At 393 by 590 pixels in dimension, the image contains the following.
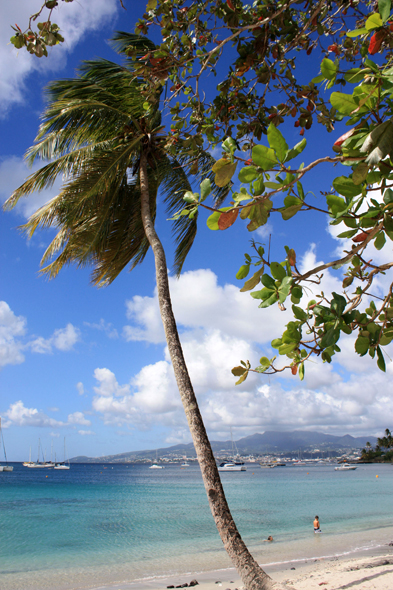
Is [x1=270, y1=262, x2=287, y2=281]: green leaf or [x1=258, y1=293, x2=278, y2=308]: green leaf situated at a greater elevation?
[x1=270, y1=262, x2=287, y2=281]: green leaf

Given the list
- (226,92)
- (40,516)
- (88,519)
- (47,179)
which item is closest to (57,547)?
(88,519)

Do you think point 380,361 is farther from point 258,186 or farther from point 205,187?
point 205,187

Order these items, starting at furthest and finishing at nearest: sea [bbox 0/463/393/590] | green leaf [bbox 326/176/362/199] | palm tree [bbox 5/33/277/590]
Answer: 1. sea [bbox 0/463/393/590]
2. palm tree [bbox 5/33/277/590]
3. green leaf [bbox 326/176/362/199]

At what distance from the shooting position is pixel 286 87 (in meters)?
3.48

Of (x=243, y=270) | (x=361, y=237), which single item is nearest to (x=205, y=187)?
(x=243, y=270)

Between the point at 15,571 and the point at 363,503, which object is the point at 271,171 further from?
the point at 363,503

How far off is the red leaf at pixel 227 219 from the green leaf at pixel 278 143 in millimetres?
227

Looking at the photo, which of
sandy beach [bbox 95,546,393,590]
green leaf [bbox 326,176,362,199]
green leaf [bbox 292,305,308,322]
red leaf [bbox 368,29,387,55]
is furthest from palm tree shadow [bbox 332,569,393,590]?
red leaf [bbox 368,29,387,55]

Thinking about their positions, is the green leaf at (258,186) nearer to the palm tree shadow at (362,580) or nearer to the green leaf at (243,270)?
the green leaf at (243,270)

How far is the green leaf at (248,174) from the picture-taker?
114cm

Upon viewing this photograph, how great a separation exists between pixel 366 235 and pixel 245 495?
119ft

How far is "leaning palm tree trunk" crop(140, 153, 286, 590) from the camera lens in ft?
11.1

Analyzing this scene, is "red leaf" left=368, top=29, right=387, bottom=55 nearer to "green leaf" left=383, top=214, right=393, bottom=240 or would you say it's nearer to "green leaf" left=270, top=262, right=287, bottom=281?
"green leaf" left=383, top=214, right=393, bottom=240

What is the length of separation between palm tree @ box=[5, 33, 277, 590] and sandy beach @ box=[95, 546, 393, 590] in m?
6.64
